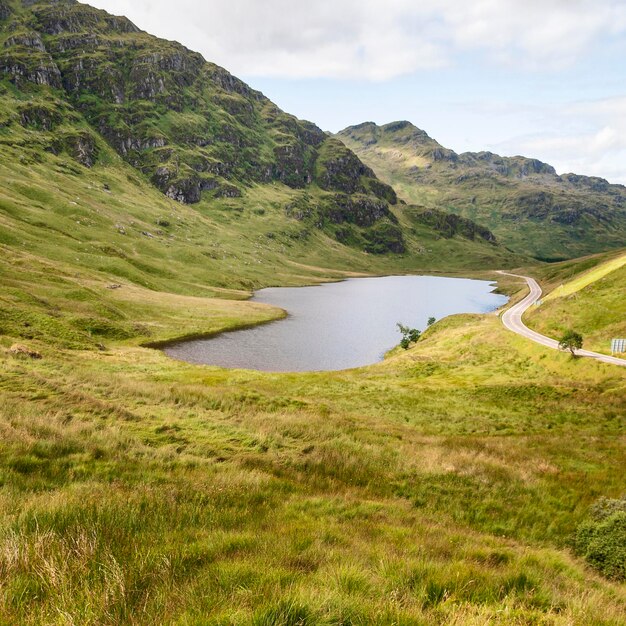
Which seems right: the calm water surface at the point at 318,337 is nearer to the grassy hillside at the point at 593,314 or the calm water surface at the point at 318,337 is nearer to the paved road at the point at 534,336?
the paved road at the point at 534,336

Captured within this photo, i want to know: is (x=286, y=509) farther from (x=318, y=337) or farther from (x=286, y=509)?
(x=318, y=337)

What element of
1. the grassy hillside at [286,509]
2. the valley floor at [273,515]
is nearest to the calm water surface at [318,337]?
the grassy hillside at [286,509]

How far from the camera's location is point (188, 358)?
74562 mm

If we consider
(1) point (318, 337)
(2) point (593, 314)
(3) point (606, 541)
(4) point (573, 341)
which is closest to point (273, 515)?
(3) point (606, 541)

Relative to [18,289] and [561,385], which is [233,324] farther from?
[561,385]

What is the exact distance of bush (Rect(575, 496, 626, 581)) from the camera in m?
10.2

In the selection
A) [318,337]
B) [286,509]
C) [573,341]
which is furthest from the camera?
[318,337]

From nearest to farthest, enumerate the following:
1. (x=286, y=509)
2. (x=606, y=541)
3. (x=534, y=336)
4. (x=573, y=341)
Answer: (x=286, y=509), (x=606, y=541), (x=573, y=341), (x=534, y=336)

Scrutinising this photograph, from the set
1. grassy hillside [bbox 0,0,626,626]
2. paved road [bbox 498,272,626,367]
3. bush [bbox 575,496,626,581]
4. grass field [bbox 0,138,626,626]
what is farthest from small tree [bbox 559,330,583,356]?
bush [bbox 575,496,626,581]

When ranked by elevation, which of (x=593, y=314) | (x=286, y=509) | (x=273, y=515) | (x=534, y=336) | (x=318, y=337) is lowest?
(x=318, y=337)

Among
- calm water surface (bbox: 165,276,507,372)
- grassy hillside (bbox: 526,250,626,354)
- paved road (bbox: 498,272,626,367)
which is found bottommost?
calm water surface (bbox: 165,276,507,372)

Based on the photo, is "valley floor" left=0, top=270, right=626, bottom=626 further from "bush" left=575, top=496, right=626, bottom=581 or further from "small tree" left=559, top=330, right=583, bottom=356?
"small tree" left=559, top=330, right=583, bottom=356

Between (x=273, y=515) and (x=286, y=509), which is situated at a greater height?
(x=273, y=515)

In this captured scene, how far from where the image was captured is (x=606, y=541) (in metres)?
10.7
